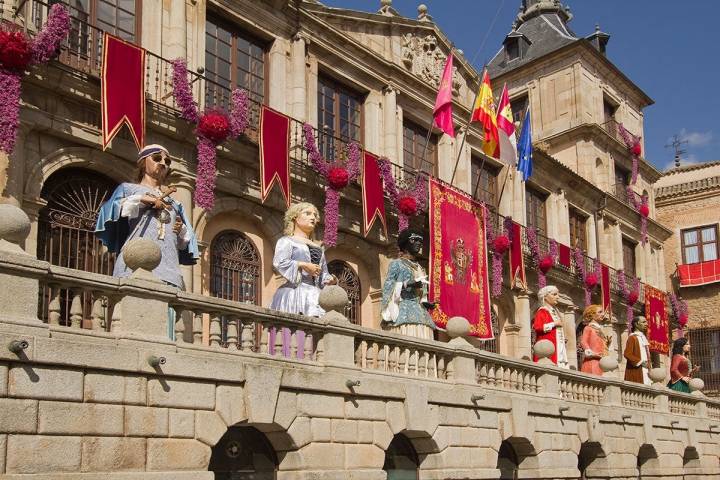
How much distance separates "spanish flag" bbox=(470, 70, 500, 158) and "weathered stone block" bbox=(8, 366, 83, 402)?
1345 centimetres

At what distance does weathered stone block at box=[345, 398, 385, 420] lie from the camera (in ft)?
33.3

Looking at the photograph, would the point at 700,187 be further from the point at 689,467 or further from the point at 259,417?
the point at 259,417

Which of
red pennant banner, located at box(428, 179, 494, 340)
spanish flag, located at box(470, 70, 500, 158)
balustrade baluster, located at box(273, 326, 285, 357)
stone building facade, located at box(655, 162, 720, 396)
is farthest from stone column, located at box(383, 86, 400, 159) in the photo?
stone building facade, located at box(655, 162, 720, 396)

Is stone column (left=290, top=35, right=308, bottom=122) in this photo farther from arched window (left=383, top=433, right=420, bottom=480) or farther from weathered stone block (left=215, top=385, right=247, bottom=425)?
weathered stone block (left=215, top=385, right=247, bottom=425)

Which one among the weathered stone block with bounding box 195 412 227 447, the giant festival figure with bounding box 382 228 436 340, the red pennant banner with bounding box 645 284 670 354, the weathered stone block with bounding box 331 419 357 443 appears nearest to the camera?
the weathered stone block with bounding box 195 412 227 447

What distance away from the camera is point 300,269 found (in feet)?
34.8

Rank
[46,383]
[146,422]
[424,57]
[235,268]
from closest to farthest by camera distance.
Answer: [46,383], [146,422], [235,268], [424,57]

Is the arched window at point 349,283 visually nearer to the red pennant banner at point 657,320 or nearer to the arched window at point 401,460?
the arched window at point 401,460

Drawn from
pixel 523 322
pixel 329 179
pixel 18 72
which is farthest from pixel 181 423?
pixel 523 322

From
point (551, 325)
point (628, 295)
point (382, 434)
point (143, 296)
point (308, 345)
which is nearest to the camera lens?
point (143, 296)

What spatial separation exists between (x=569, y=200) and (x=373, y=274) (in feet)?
38.3

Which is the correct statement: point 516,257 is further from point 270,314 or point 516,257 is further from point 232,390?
point 232,390

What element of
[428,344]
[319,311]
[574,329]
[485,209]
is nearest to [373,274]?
[485,209]

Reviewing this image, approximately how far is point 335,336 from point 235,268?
6.15m
